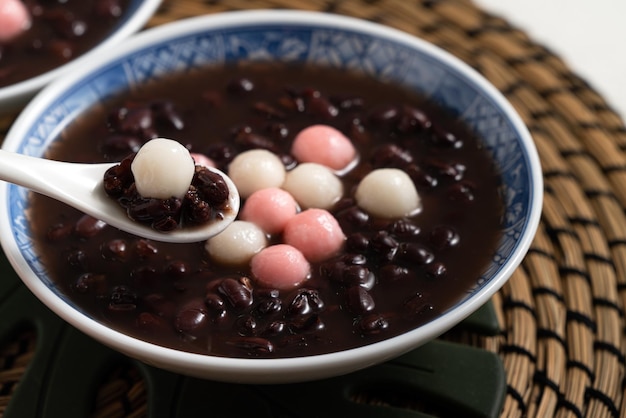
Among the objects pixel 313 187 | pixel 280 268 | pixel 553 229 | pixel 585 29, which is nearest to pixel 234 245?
pixel 280 268

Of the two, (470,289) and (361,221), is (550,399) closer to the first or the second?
(470,289)

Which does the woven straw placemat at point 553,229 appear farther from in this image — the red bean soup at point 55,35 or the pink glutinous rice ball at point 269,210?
the pink glutinous rice ball at point 269,210

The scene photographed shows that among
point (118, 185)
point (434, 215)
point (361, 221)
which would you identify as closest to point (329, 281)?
point (361, 221)

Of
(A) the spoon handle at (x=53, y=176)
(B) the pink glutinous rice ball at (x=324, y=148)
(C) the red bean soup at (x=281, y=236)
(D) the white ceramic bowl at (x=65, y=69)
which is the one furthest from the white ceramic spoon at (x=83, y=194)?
(D) the white ceramic bowl at (x=65, y=69)

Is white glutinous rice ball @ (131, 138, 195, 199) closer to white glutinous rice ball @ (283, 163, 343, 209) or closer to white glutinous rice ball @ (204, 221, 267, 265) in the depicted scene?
white glutinous rice ball @ (204, 221, 267, 265)

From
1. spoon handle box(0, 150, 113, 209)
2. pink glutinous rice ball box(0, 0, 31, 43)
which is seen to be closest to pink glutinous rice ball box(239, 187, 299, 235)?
spoon handle box(0, 150, 113, 209)

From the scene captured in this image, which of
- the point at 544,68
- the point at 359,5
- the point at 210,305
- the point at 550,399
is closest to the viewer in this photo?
the point at 210,305
